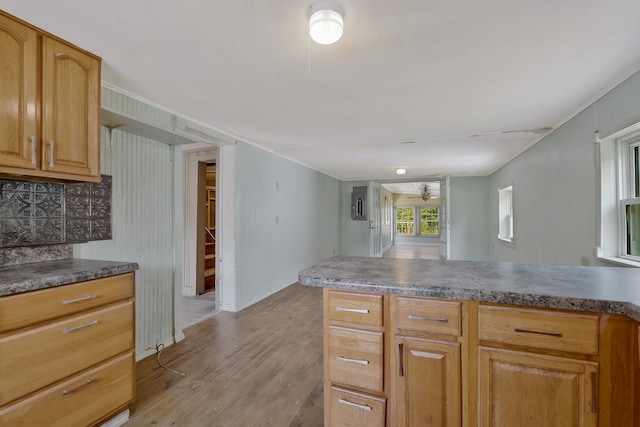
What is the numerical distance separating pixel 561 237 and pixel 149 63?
3983 mm

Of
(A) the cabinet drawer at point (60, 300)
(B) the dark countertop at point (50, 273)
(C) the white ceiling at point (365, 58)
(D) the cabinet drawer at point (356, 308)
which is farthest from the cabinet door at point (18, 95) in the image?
(D) the cabinet drawer at point (356, 308)

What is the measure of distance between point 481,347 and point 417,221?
43.1ft

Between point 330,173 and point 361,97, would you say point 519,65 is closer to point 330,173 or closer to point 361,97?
point 361,97

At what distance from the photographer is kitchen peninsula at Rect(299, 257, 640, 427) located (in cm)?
105

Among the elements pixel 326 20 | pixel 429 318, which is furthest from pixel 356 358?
pixel 326 20

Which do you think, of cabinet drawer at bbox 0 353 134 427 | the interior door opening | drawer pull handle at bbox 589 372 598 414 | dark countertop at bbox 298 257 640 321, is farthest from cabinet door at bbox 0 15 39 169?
drawer pull handle at bbox 589 372 598 414

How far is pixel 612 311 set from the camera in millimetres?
1026

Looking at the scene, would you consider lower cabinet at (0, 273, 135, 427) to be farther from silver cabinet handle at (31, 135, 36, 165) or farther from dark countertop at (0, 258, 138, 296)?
silver cabinet handle at (31, 135, 36, 165)

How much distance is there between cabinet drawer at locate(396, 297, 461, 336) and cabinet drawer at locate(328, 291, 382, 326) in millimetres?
98

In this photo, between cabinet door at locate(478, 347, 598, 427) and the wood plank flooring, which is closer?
cabinet door at locate(478, 347, 598, 427)

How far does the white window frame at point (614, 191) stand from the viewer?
2.21 metres

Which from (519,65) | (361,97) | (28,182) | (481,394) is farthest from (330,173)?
(481,394)

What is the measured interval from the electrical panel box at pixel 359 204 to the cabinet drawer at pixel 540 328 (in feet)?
21.1

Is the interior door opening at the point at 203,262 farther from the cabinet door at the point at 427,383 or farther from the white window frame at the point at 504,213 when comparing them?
the white window frame at the point at 504,213
